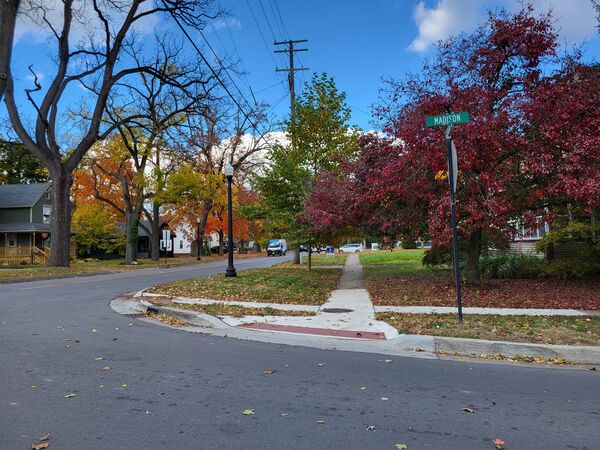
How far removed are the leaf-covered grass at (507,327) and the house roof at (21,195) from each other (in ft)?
136

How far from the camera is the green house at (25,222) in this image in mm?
37688

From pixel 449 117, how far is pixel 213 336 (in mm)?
5417

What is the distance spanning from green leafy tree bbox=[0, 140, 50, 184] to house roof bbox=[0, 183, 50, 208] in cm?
1248

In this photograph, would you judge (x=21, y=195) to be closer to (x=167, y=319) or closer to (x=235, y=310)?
(x=167, y=319)

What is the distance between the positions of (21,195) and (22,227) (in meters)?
5.40

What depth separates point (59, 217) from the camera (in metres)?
26.3

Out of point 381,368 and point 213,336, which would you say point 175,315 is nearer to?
point 213,336

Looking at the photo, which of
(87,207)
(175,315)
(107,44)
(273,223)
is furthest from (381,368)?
(87,207)

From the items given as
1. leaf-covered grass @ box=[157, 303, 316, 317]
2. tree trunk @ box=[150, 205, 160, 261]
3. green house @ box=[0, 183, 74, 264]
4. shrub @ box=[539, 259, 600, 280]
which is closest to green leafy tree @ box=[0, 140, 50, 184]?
green house @ box=[0, 183, 74, 264]

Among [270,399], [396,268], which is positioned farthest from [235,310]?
[396,268]

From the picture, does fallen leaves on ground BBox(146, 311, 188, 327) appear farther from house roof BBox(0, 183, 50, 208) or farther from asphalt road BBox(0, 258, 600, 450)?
house roof BBox(0, 183, 50, 208)

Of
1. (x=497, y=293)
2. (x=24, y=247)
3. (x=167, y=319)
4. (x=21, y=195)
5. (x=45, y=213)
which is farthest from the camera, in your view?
(x=45, y=213)

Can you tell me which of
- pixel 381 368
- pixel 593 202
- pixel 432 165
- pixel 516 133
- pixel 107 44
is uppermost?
pixel 107 44

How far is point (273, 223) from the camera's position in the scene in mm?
19922
